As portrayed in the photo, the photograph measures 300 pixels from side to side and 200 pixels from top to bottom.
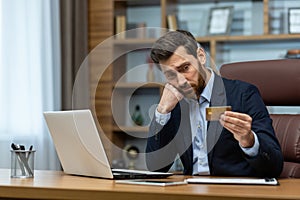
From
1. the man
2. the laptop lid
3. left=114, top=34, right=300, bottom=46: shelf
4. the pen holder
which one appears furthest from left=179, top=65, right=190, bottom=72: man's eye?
left=114, top=34, right=300, bottom=46: shelf

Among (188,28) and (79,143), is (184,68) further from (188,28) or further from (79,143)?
(188,28)

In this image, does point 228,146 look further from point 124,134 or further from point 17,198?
point 124,134

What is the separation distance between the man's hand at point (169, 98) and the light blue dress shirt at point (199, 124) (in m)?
0.03

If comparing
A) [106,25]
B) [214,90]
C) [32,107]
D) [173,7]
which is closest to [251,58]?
[173,7]

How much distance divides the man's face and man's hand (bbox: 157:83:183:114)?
0.02 metres

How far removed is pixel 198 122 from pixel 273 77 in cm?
52

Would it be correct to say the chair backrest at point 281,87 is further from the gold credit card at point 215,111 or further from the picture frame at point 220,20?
the picture frame at point 220,20

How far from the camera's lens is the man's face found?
1951 mm

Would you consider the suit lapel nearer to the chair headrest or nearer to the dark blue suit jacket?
the dark blue suit jacket

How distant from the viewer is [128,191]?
1444 mm

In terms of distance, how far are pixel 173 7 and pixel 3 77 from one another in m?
1.45

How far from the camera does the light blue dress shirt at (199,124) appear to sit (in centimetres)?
209

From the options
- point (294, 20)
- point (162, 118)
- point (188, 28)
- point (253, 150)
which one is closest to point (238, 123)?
point (253, 150)

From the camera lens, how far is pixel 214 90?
83.6 inches
